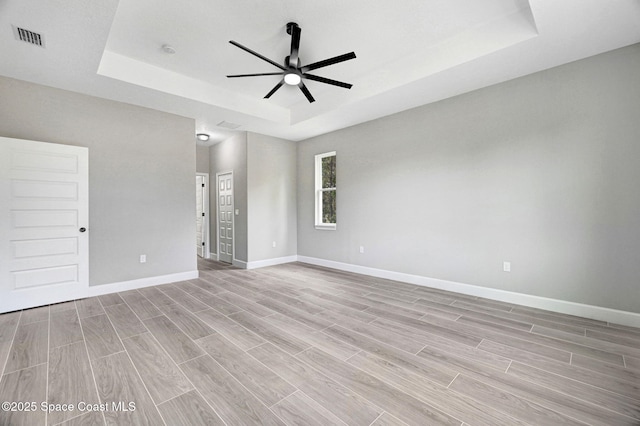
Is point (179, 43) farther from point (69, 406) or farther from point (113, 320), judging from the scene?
point (69, 406)

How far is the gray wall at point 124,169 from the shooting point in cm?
345

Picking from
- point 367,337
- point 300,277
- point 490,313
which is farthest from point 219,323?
point 490,313

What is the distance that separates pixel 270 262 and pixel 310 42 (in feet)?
13.8

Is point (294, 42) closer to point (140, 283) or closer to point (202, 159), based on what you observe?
point (140, 283)

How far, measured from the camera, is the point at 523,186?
3.29 meters

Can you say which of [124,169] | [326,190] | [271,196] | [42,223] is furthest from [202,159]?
[42,223]

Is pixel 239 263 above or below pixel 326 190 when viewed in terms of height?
below

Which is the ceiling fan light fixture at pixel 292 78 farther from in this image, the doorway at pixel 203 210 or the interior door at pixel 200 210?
the interior door at pixel 200 210

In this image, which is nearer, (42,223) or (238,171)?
(42,223)

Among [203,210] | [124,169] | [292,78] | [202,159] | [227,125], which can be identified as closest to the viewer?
[292,78]

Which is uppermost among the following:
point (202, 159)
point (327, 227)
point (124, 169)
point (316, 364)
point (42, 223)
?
point (202, 159)

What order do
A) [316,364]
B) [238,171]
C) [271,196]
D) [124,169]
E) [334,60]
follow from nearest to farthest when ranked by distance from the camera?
[316,364] → [334,60] → [124,169] → [238,171] → [271,196]

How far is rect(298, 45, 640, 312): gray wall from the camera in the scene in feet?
9.03

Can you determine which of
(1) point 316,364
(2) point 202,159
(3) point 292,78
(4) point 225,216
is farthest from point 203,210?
(1) point 316,364
